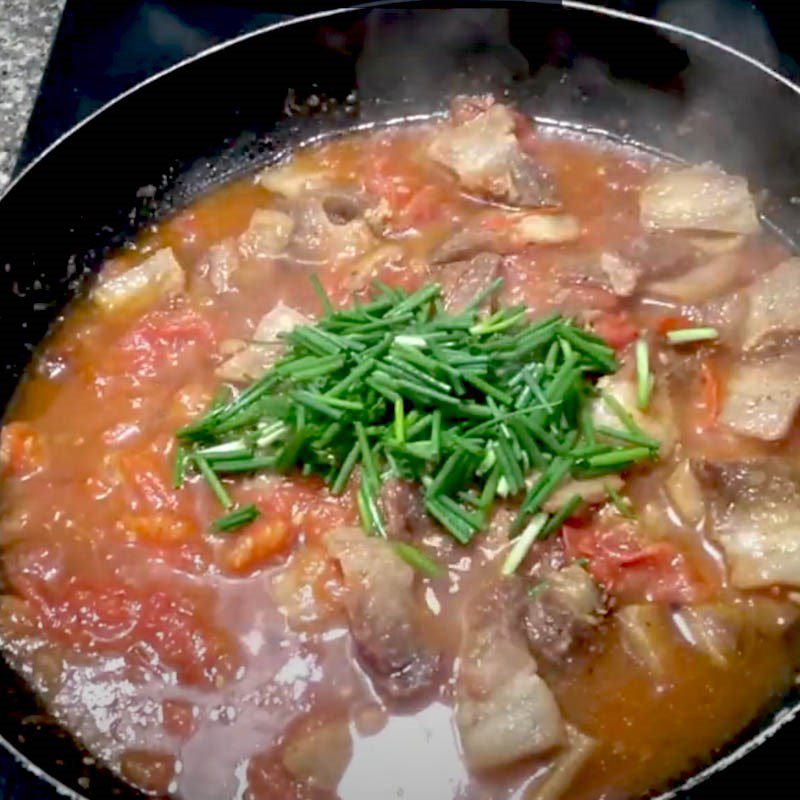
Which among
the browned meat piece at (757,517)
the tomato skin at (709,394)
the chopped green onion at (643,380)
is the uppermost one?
the chopped green onion at (643,380)

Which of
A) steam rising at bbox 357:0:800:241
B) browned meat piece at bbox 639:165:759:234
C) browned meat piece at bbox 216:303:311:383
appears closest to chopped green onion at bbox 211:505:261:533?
browned meat piece at bbox 216:303:311:383

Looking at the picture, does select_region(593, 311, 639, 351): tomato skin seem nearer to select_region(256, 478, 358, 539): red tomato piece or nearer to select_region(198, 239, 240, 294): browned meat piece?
select_region(256, 478, 358, 539): red tomato piece

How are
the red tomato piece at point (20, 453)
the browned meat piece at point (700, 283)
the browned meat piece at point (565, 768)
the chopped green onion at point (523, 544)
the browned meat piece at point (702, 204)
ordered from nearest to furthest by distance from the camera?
the browned meat piece at point (565, 768), the chopped green onion at point (523, 544), the red tomato piece at point (20, 453), the browned meat piece at point (700, 283), the browned meat piece at point (702, 204)

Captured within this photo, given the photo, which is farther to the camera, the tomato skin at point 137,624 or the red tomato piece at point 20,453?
the red tomato piece at point 20,453

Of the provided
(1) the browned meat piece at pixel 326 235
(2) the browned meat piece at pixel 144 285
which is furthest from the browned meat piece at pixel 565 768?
(2) the browned meat piece at pixel 144 285

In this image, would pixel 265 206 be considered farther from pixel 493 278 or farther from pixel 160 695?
pixel 160 695

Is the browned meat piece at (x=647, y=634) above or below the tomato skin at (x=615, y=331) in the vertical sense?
below

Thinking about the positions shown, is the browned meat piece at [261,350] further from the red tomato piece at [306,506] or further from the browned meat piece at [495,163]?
the browned meat piece at [495,163]

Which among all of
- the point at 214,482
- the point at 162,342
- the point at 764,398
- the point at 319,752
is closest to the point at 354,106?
the point at 162,342
